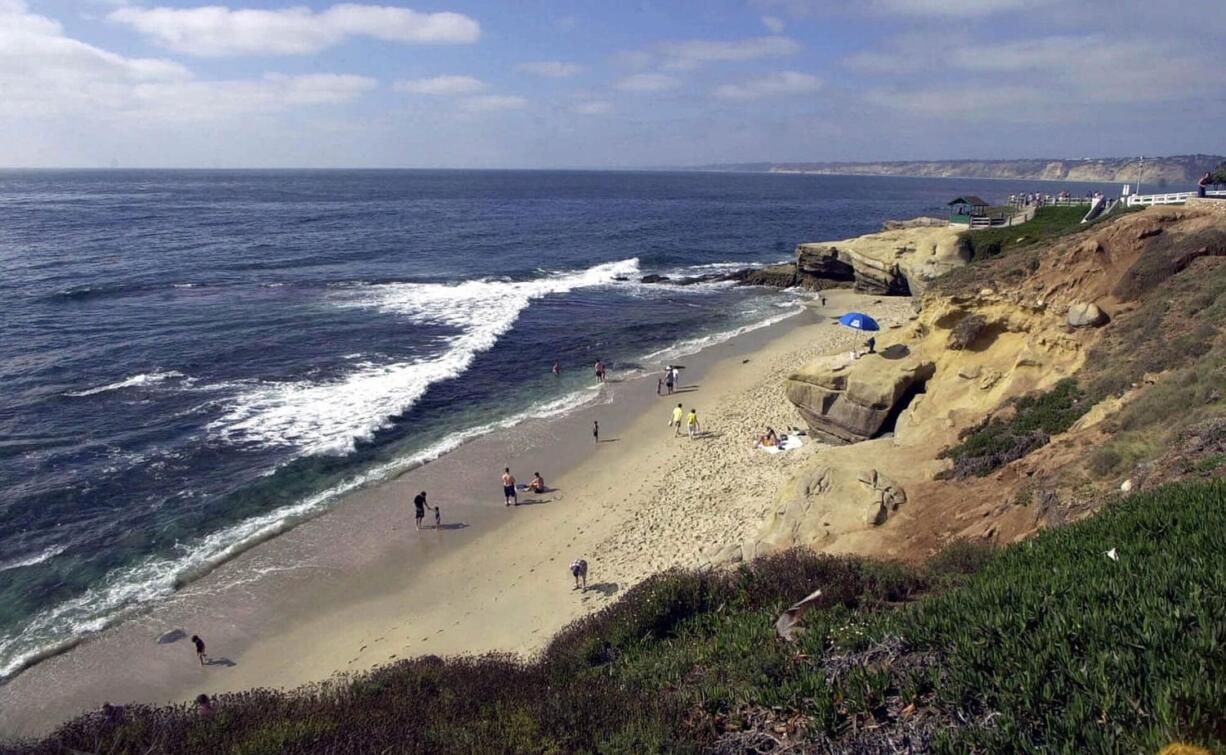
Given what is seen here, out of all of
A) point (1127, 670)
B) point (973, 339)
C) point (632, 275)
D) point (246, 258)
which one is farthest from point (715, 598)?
point (246, 258)

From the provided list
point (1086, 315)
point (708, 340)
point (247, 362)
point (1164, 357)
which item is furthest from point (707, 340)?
point (1164, 357)

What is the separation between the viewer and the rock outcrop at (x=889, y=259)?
35750 millimetres

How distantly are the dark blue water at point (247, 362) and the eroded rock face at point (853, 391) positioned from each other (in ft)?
32.7

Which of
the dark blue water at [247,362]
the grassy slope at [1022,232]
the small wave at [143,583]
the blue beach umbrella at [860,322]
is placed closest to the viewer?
the small wave at [143,583]

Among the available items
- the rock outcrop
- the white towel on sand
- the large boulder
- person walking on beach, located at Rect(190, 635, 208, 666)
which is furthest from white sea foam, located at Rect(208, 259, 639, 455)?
the large boulder

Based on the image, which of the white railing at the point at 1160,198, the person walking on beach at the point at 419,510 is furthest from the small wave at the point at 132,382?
the white railing at the point at 1160,198

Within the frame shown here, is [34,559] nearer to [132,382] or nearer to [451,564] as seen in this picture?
[451,564]

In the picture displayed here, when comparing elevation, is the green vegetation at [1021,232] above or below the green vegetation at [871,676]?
above

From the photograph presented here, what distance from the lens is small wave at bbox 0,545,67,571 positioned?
16359mm

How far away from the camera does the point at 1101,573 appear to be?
6691mm

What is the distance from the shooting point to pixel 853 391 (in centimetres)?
1930

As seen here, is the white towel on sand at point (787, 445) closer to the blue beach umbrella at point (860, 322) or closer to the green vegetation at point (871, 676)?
the blue beach umbrella at point (860, 322)

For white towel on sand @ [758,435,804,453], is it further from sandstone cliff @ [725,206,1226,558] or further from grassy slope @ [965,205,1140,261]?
grassy slope @ [965,205,1140,261]

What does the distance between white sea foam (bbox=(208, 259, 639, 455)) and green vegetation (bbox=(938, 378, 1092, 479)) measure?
57.7ft
